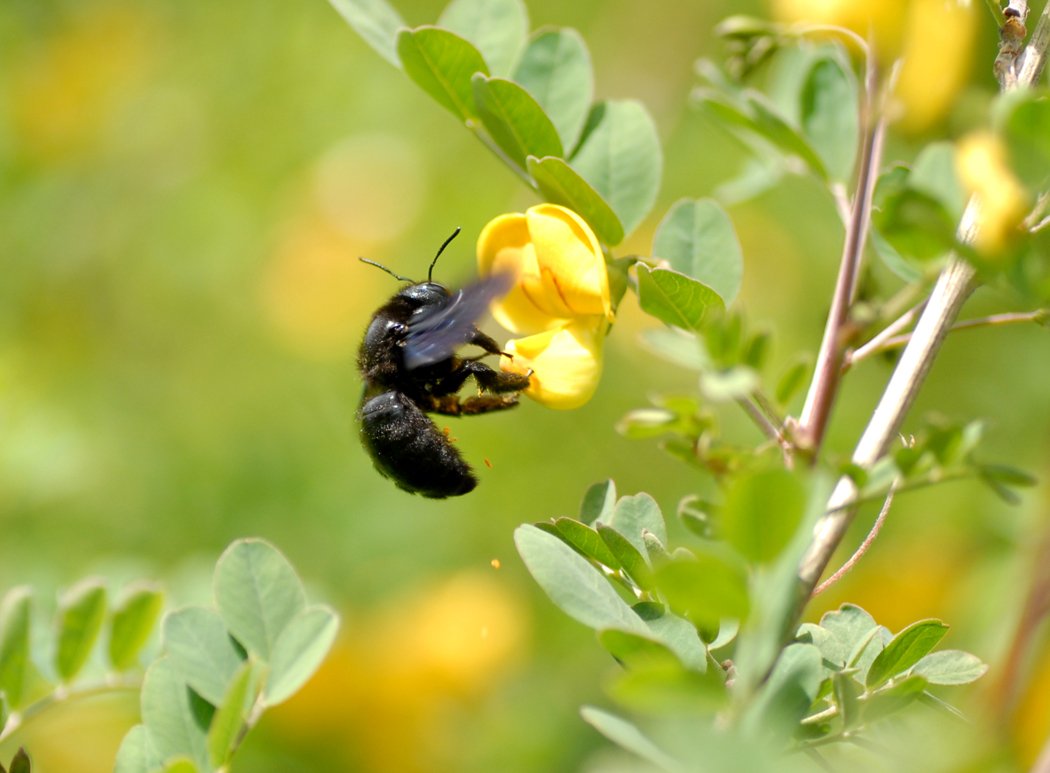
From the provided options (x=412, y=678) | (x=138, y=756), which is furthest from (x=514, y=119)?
(x=412, y=678)

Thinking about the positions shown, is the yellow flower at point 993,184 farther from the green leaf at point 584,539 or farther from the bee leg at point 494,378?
the bee leg at point 494,378

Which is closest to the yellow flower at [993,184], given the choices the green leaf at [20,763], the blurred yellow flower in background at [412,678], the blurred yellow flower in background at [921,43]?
the blurred yellow flower in background at [921,43]

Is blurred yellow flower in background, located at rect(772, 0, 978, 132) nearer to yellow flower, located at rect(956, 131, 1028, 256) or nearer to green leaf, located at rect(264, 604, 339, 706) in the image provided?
yellow flower, located at rect(956, 131, 1028, 256)

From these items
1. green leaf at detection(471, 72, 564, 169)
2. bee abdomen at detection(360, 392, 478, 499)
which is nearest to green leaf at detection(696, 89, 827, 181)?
green leaf at detection(471, 72, 564, 169)

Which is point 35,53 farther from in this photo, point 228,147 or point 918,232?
point 918,232

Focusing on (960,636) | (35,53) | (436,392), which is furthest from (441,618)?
(35,53)

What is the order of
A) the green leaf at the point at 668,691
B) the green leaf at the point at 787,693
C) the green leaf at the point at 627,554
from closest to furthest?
the green leaf at the point at 668,691, the green leaf at the point at 787,693, the green leaf at the point at 627,554

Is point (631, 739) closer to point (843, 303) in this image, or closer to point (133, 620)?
point (843, 303)
